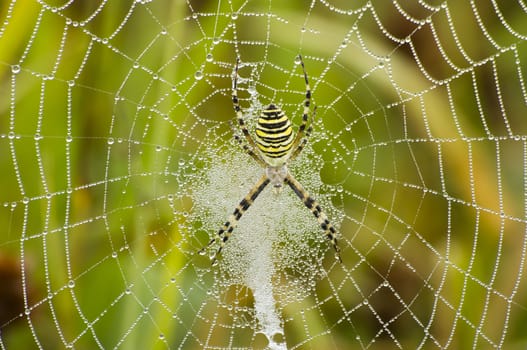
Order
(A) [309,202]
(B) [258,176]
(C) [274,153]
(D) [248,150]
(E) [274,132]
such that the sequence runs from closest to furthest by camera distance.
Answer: (E) [274,132] < (C) [274,153] < (D) [248,150] < (A) [309,202] < (B) [258,176]

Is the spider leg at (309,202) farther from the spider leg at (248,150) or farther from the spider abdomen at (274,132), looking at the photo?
the spider abdomen at (274,132)

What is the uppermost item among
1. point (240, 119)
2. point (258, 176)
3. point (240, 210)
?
point (240, 119)

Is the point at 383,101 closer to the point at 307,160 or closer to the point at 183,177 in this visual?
the point at 307,160

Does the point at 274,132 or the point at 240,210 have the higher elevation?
the point at 274,132

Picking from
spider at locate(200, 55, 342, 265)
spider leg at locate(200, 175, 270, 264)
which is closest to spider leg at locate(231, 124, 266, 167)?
spider at locate(200, 55, 342, 265)

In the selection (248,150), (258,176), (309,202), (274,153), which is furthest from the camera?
(258,176)

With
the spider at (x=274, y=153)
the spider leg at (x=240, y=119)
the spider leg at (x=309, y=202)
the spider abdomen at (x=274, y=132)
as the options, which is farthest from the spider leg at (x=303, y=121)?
the spider leg at (x=309, y=202)

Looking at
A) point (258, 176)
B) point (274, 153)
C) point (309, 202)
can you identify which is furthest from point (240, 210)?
point (274, 153)

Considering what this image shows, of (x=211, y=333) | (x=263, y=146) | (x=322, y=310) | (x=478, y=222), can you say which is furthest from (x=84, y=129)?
(x=478, y=222)

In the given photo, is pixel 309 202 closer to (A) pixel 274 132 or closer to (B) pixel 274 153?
(B) pixel 274 153
